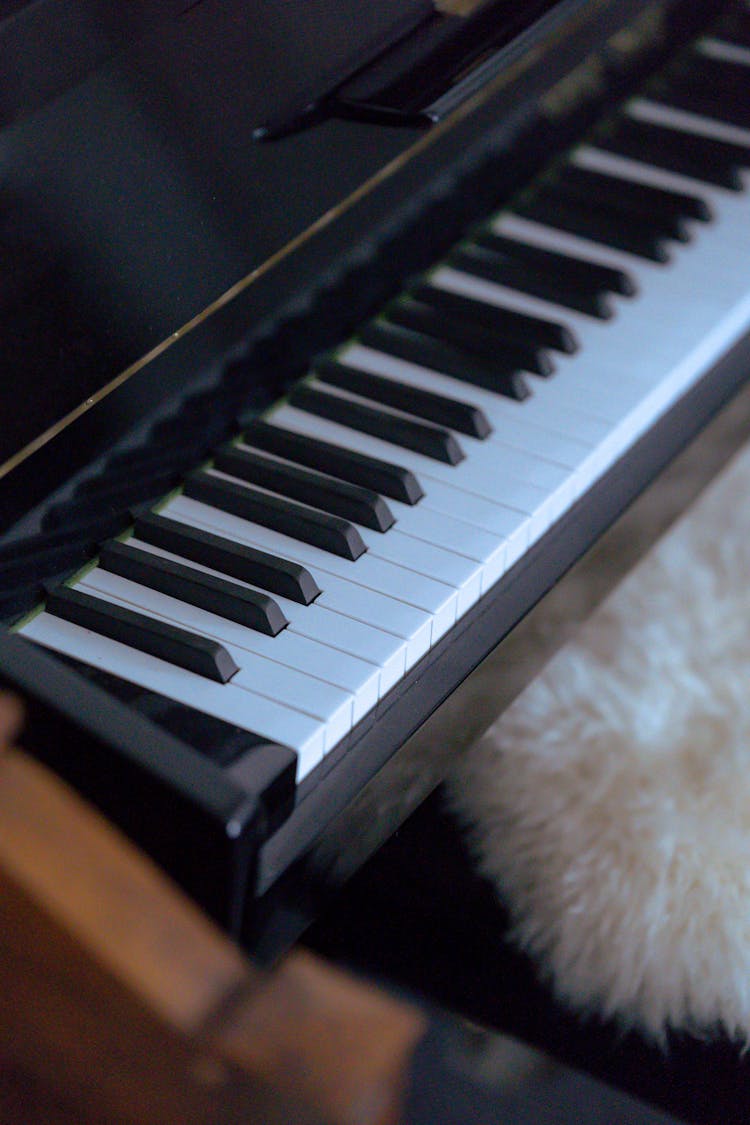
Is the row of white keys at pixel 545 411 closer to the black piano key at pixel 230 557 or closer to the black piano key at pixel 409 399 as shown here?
the black piano key at pixel 409 399

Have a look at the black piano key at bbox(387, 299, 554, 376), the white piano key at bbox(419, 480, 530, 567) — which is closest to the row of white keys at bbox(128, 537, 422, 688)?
the white piano key at bbox(419, 480, 530, 567)

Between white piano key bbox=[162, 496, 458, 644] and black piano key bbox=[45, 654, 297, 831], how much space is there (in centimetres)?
17

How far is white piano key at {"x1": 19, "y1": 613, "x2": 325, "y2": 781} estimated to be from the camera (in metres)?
0.90

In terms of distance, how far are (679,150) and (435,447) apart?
62 centimetres

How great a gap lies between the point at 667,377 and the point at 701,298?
0.50 ft

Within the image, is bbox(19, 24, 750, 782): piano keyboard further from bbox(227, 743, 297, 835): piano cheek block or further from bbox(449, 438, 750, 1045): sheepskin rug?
bbox(449, 438, 750, 1045): sheepskin rug

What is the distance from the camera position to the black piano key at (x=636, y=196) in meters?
1.48

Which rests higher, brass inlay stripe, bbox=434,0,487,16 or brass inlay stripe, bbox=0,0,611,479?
brass inlay stripe, bbox=434,0,487,16

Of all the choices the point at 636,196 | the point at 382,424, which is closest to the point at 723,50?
the point at 636,196

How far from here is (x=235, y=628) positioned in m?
0.98

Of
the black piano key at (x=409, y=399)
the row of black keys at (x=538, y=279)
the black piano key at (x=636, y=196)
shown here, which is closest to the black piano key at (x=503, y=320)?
the row of black keys at (x=538, y=279)

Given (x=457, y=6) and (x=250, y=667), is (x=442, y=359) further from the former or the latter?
(x=250, y=667)

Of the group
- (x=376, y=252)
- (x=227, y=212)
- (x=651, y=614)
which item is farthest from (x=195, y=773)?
(x=651, y=614)

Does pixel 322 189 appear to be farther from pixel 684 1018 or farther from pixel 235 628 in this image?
pixel 684 1018
